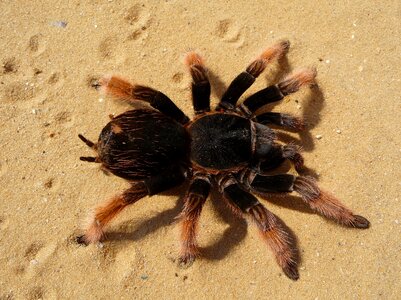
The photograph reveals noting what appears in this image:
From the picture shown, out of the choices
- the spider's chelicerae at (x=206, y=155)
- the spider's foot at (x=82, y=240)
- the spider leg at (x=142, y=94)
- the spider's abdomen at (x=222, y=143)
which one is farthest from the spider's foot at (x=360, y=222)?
the spider's foot at (x=82, y=240)

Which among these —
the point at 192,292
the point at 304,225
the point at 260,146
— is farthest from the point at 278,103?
the point at 192,292

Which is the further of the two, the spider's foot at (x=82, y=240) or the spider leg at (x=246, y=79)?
the spider leg at (x=246, y=79)

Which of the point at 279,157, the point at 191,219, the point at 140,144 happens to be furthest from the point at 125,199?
the point at 279,157

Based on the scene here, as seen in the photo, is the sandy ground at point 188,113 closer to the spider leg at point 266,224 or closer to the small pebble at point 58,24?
the small pebble at point 58,24

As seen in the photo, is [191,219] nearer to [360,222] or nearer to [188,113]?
[188,113]

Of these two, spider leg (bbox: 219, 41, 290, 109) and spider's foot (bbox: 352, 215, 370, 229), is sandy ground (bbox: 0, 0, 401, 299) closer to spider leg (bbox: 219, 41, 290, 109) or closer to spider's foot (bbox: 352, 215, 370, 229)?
spider's foot (bbox: 352, 215, 370, 229)

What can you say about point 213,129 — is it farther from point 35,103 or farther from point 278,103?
point 35,103
